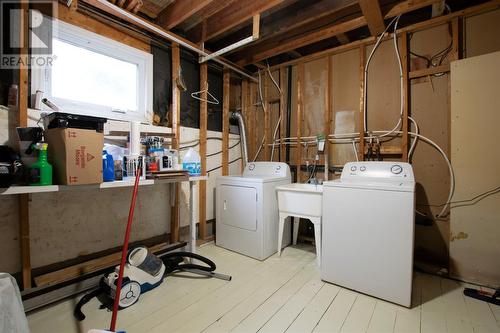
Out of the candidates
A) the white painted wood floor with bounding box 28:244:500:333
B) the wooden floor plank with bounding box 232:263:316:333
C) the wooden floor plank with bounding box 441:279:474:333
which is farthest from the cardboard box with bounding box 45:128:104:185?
the wooden floor plank with bounding box 441:279:474:333

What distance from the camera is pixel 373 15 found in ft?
6.87

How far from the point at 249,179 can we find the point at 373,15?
1.89 metres

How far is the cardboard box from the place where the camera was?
130cm

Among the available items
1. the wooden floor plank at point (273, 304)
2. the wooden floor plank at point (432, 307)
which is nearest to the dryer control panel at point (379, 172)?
the wooden floor plank at point (432, 307)

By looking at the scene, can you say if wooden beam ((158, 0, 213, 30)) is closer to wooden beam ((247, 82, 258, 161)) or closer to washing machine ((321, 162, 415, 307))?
wooden beam ((247, 82, 258, 161))

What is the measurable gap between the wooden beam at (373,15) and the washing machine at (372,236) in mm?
1370

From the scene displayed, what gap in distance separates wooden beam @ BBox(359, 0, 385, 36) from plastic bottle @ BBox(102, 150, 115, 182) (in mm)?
2278

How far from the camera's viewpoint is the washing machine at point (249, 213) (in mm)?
2367

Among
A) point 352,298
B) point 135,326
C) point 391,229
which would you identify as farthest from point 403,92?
point 135,326

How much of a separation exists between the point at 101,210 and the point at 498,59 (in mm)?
3488

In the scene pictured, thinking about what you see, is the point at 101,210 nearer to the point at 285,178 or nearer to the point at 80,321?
the point at 80,321

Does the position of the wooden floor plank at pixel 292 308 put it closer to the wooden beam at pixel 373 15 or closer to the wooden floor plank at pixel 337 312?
the wooden floor plank at pixel 337 312

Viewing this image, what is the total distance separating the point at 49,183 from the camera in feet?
4.25

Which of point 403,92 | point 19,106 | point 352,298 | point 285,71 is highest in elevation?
point 285,71
